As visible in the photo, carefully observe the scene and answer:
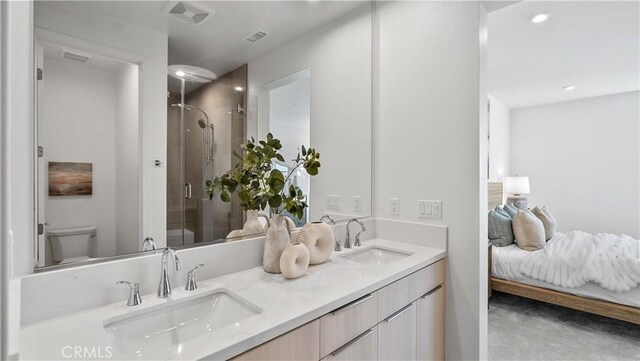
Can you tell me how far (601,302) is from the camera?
8.30 feet

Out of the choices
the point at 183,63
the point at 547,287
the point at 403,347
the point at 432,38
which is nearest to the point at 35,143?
the point at 183,63

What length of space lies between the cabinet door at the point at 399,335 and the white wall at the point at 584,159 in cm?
519

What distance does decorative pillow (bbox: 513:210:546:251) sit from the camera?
315 cm

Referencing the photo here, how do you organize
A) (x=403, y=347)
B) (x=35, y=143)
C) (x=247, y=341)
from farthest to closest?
(x=403, y=347)
(x=35, y=143)
(x=247, y=341)

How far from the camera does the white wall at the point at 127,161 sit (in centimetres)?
104

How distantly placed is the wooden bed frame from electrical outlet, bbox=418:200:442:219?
1910mm

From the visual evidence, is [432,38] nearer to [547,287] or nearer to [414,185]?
[414,185]

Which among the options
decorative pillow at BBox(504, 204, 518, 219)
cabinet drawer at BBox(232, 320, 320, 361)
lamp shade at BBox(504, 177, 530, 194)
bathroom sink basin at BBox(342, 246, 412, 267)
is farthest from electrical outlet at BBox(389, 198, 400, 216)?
lamp shade at BBox(504, 177, 530, 194)

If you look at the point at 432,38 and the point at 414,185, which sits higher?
the point at 432,38

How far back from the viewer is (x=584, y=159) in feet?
16.1

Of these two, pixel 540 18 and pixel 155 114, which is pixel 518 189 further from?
pixel 155 114

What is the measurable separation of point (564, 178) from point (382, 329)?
548cm

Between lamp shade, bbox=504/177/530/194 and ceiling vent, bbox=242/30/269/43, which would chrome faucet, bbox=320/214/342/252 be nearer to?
ceiling vent, bbox=242/30/269/43

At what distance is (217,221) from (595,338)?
10.4 ft
